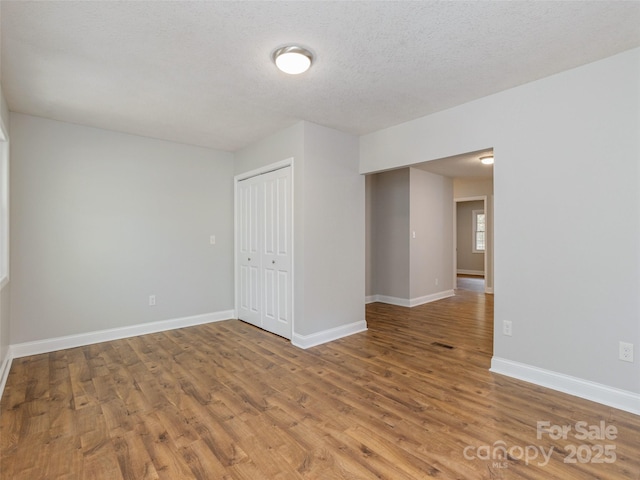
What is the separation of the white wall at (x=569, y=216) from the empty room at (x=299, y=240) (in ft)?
0.05

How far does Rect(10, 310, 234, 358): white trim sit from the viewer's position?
3389 mm

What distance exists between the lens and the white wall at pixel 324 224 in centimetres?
365

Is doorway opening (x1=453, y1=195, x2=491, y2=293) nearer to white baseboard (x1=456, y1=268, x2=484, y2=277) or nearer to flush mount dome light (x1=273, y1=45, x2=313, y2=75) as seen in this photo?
white baseboard (x1=456, y1=268, x2=484, y2=277)

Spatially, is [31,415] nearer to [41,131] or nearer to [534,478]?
[41,131]

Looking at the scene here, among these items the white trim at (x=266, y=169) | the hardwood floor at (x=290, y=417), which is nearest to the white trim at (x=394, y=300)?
the hardwood floor at (x=290, y=417)

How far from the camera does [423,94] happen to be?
9.55ft

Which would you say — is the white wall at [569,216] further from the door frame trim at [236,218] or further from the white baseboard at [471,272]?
the white baseboard at [471,272]

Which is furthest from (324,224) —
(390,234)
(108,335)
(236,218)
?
(108,335)

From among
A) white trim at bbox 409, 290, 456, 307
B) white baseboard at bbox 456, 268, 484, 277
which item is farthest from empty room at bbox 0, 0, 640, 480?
white baseboard at bbox 456, 268, 484, 277

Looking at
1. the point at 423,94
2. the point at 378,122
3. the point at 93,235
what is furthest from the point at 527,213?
the point at 93,235

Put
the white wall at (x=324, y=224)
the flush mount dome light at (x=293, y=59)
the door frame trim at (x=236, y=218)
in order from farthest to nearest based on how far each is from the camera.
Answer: the door frame trim at (x=236, y=218), the white wall at (x=324, y=224), the flush mount dome light at (x=293, y=59)

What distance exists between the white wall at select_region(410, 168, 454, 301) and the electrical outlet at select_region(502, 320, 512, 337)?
2755mm

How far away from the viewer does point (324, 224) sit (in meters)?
3.82

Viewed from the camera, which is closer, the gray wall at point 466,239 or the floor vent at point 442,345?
the floor vent at point 442,345
